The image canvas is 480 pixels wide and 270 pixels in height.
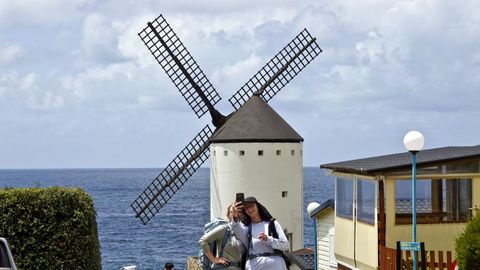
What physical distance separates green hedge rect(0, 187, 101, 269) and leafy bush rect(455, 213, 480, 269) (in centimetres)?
890

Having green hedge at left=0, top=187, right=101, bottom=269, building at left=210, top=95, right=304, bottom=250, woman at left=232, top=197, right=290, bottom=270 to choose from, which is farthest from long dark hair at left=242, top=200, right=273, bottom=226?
building at left=210, top=95, right=304, bottom=250

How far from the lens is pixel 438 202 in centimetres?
2478

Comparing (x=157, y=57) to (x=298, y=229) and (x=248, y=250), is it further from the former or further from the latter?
(x=248, y=250)

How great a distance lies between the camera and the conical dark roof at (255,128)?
41.5m

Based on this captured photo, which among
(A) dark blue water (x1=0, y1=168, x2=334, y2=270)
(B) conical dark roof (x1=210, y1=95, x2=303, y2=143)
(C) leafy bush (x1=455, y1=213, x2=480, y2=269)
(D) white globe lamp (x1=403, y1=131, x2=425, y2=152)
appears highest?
(B) conical dark roof (x1=210, y1=95, x2=303, y2=143)

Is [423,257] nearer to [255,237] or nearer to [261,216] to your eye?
[261,216]

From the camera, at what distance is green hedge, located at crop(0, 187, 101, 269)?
2377 cm

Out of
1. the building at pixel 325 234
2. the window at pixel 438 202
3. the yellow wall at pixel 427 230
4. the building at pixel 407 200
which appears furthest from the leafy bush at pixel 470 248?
the building at pixel 325 234

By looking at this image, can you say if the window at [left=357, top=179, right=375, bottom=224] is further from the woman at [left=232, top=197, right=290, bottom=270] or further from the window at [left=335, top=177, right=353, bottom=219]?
the woman at [left=232, top=197, right=290, bottom=270]

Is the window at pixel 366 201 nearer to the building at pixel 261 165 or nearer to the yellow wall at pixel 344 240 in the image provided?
the yellow wall at pixel 344 240

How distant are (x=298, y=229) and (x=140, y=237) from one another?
5638 cm

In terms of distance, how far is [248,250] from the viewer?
15.4 metres

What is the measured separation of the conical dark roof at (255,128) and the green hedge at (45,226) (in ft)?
59.0

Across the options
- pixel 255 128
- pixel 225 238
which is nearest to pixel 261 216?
pixel 225 238
